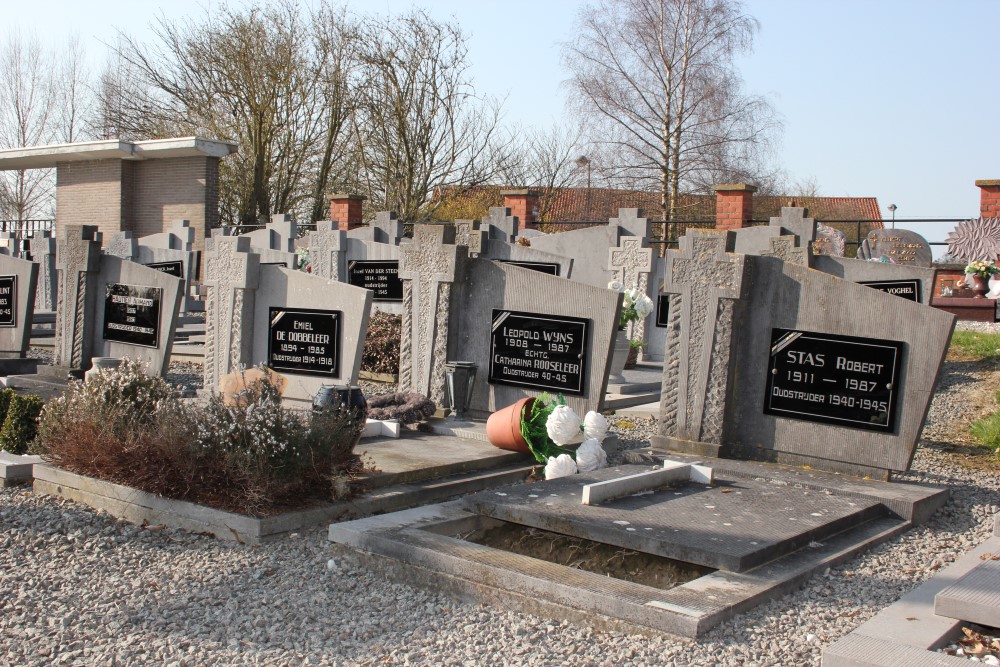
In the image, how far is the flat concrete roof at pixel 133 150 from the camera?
22438 millimetres

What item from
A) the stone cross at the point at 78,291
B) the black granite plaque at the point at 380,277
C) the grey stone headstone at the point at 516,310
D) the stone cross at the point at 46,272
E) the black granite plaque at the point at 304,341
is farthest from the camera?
the stone cross at the point at 46,272

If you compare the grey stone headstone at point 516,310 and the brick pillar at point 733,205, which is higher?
the brick pillar at point 733,205

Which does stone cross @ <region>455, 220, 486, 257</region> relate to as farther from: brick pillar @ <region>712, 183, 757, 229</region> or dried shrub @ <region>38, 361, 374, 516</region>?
brick pillar @ <region>712, 183, 757, 229</region>

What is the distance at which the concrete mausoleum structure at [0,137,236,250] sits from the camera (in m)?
23.0

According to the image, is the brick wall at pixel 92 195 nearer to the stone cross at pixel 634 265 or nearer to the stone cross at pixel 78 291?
the stone cross at pixel 78 291

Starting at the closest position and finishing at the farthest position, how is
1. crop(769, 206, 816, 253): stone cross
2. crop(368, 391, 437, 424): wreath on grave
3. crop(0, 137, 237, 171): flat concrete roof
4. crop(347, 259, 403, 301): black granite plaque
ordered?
crop(368, 391, 437, 424): wreath on grave, crop(769, 206, 816, 253): stone cross, crop(347, 259, 403, 301): black granite plaque, crop(0, 137, 237, 171): flat concrete roof

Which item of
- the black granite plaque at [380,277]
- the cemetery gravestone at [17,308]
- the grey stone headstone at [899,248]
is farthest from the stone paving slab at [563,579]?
the grey stone headstone at [899,248]

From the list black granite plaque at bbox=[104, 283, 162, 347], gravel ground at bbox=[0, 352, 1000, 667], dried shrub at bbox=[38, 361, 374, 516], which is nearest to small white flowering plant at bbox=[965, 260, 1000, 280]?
gravel ground at bbox=[0, 352, 1000, 667]

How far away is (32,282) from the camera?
36.6 ft

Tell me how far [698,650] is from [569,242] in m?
11.9

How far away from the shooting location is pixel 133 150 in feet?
A: 76.0

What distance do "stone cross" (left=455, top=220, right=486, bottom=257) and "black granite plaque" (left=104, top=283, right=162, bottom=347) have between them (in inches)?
152

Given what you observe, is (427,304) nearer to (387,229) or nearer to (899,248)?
(387,229)

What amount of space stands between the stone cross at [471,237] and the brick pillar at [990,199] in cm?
934
